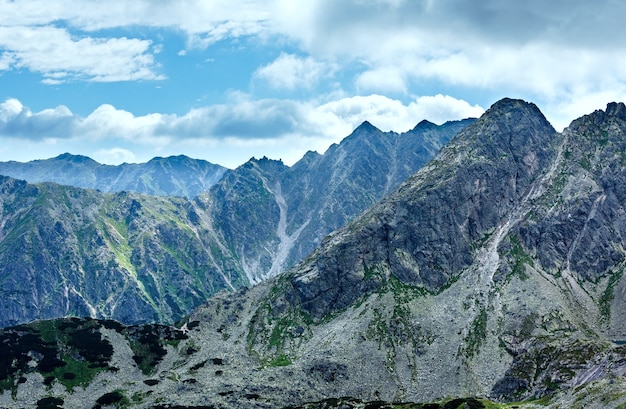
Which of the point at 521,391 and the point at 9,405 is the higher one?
the point at 9,405

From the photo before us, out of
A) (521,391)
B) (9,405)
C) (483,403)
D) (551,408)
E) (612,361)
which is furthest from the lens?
(521,391)

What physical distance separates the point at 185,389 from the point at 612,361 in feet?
462

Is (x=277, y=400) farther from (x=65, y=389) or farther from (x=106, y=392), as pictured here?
(x=65, y=389)

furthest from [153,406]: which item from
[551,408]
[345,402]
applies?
[551,408]

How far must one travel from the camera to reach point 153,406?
18625cm

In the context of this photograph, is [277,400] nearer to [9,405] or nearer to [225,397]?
[225,397]

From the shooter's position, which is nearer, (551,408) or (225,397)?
(551,408)

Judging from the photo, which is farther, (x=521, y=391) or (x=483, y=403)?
(x=521, y=391)

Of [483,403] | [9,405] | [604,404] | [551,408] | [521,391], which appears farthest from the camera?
[521,391]

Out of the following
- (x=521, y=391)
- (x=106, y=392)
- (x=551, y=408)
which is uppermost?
(x=106, y=392)

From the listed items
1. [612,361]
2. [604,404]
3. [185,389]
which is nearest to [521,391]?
[612,361]

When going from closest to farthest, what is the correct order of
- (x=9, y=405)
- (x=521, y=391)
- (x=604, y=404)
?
(x=604, y=404) → (x=9, y=405) → (x=521, y=391)

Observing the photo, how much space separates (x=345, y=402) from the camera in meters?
182

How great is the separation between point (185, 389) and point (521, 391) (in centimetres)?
11878
